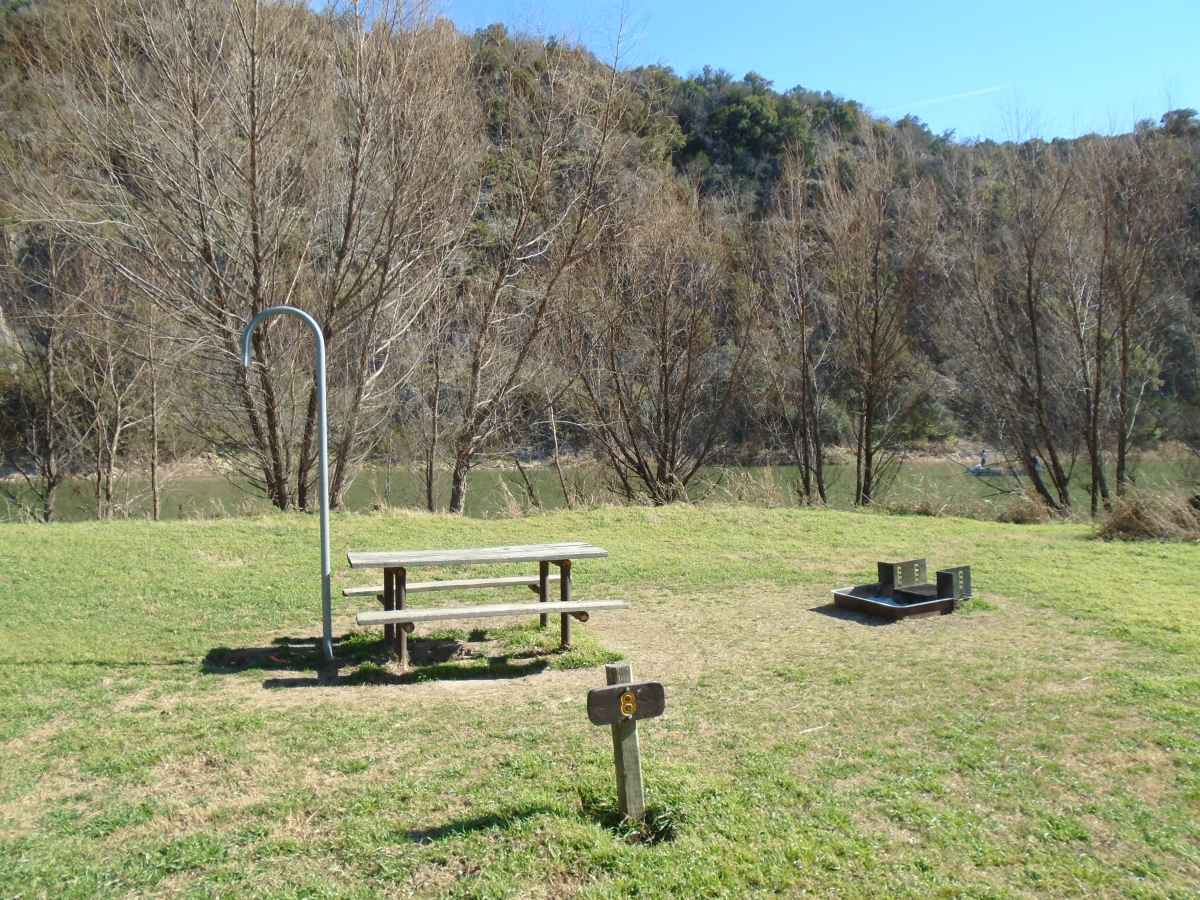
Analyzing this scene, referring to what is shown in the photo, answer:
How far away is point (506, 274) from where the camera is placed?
50.2 ft

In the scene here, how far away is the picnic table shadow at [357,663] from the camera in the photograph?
5.58 m

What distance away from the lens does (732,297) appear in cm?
1858

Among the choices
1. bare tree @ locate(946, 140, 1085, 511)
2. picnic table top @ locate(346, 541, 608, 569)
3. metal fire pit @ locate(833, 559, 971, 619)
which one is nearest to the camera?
picnic table top @ locate(346, 541, 608, 569)

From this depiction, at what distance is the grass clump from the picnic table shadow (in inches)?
327

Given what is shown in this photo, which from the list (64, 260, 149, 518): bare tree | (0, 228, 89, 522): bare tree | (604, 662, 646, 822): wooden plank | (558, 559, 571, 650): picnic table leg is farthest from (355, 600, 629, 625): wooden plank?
(0, 228, 89, 522): bare tree

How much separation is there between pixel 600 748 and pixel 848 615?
3464 mm

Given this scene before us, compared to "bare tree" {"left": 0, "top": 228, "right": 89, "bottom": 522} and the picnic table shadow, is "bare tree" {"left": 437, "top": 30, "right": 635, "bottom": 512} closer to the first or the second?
"bare tree" {"left": 0, "top": 228, "right": 89, "bottom": 522}

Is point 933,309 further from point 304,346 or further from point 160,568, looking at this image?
point 160,568

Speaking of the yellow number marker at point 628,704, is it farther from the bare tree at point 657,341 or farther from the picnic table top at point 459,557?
the bare tree at point 657,341

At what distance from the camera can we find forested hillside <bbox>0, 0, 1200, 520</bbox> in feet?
41.1

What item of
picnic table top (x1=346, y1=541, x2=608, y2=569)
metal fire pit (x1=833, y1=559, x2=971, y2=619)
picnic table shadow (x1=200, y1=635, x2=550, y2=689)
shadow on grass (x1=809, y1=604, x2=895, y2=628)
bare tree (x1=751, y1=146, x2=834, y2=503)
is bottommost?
picnic table shadow (x1=200, y1=635, x2=550, y2=689)

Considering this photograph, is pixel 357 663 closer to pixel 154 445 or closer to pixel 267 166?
pixel 267 166

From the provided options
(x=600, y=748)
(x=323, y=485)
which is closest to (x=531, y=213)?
(x=323, y=485)

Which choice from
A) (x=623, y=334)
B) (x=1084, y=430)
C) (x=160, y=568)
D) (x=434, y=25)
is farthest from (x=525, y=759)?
(x=1084, y=430)
